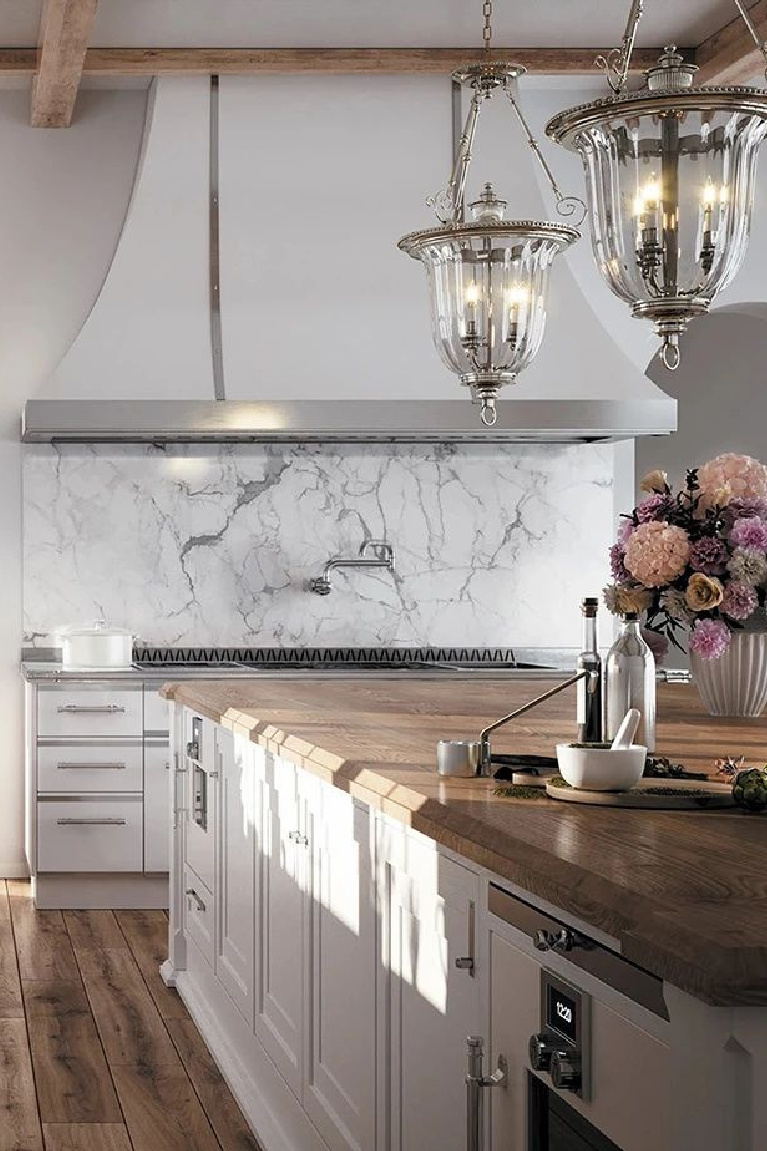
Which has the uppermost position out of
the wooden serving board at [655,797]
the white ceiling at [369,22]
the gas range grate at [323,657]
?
the white ceiling at [369,22]

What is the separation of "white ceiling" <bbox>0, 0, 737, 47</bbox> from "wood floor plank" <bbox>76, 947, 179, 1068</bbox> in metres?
3.01

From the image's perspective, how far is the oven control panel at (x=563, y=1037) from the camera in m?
1.64

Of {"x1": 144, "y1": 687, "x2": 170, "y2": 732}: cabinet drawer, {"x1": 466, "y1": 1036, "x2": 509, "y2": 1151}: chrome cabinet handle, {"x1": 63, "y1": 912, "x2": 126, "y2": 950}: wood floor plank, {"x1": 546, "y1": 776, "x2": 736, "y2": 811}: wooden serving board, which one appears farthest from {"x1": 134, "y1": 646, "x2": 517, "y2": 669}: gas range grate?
{"x1": 466, "y1": 1036, "x2": 509, "y2": 1151}: chrome cabinet handle

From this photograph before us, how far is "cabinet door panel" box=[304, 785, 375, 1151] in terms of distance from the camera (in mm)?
2531

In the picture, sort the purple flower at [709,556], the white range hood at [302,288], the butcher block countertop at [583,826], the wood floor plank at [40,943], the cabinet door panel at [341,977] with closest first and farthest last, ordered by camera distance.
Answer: the butcher block countertop at [583,826]
the cabinet door panel at [341,977]
the purple flower at [709,556]
the wood floor plank at [40,943]
the white range hood at [302,288]

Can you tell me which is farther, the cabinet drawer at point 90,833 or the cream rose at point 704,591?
the cabinet drawer at point 90,833

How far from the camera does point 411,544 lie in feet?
20.7

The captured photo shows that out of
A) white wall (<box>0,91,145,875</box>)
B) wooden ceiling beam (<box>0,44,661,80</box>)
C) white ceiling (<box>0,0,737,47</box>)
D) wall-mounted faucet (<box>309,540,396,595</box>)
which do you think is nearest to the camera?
white ceiling (<box>0,0,737,47</box>)

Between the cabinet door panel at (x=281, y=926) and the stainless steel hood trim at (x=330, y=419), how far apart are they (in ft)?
7.93

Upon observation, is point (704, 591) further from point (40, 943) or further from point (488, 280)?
point (40, 943)

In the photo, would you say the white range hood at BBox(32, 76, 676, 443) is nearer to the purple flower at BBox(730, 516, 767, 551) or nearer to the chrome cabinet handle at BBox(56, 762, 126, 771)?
the chrome cabinet handle at BBox(56, 762, 126, 771)

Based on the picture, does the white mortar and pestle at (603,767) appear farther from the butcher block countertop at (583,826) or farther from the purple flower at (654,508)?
the purple flower at (654,508)

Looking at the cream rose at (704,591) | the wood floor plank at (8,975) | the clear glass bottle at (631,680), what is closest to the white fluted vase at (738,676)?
the cream rose at (704,591)

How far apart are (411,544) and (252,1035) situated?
3.11 meters
